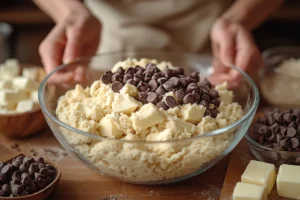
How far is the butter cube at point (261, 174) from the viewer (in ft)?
3.34

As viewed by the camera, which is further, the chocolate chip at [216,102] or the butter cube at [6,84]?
the butter cube at [6,84]

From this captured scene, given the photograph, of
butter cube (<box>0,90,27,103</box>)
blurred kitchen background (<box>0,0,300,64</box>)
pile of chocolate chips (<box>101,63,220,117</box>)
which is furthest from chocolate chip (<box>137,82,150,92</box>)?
blurred kitchen background (<box>0,0,300,64</box>)

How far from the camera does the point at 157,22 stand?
1857mm

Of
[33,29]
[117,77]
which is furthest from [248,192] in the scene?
[33,29]

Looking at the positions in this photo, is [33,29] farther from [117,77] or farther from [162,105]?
[162,105]

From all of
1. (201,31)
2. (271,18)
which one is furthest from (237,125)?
(271,18)

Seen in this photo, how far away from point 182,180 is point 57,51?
619 mm

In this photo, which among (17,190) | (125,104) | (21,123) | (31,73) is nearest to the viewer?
(17,190)

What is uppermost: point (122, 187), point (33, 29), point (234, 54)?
point (234, 54)

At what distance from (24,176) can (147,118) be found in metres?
0.30

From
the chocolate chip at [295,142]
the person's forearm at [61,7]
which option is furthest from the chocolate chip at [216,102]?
the person's forearm at [61,7]

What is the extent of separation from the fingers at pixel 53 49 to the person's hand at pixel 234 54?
0.51 meters

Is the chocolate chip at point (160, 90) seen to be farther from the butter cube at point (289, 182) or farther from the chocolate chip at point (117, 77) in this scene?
the butter cube at point (289, 182)

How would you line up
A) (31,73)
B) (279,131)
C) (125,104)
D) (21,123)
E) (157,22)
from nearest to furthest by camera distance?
(125,104) < (279,131) < (21,123) < (31,73) < (157,22)
